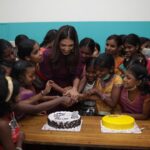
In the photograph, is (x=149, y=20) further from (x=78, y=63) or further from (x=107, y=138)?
(x=107, y=138)

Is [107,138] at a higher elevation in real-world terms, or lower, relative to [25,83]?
lower

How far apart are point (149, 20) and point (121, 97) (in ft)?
8.59

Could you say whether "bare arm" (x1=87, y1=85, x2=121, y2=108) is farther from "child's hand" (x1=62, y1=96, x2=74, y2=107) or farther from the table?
the table

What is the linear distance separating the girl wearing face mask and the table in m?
0.48

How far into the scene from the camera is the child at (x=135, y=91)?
7.79ft

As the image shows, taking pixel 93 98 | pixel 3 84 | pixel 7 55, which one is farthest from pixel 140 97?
→ pixel 7 55

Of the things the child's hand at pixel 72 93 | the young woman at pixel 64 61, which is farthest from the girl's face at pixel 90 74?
the child's hand at pixel 72 93

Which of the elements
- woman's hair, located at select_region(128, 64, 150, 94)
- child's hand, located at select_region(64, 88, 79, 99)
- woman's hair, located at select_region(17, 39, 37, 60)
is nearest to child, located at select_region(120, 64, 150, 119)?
woman's hair, located at select_region(128, 64, 150, 94)

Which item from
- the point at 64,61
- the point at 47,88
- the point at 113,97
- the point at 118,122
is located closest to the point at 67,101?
the point at 47,88

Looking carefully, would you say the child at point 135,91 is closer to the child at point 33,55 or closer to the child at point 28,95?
the child at point 28,95

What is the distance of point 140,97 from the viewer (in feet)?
7.79

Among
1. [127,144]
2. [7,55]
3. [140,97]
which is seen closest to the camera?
[127,144]

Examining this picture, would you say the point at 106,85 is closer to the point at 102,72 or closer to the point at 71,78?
the point at 102,72

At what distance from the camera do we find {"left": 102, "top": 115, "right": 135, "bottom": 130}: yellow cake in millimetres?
1950
